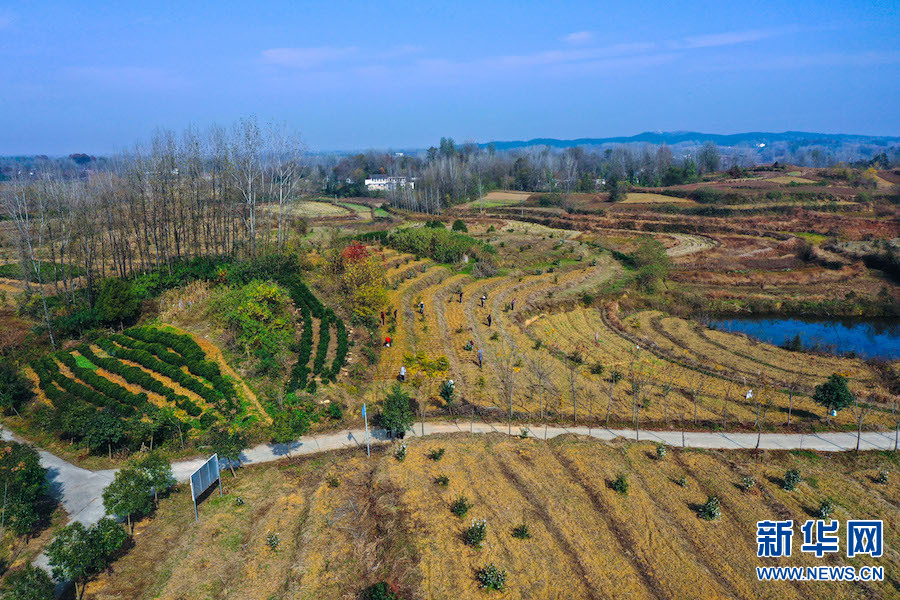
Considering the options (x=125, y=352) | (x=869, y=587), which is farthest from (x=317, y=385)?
(x=869, y=587)

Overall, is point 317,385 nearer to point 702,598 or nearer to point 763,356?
point 702,598

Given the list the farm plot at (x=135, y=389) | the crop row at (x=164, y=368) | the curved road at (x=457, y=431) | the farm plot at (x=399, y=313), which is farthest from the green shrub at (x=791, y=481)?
the crop row at (x=164, y=368)

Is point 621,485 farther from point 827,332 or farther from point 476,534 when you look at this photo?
point 827,332

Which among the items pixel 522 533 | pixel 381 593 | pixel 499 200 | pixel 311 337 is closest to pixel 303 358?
pixel 311 337

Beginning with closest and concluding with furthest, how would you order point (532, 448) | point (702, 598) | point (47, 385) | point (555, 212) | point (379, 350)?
point (702, 598)
point (532, 448)
point (47, 385)
point (379, 350)
point (555, 212)

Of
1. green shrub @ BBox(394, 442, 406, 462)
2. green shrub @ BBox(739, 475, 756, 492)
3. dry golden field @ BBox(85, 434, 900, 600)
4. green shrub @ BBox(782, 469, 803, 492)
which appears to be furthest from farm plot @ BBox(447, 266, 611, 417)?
green shrub @ BBox(782, 469, 803, 492)

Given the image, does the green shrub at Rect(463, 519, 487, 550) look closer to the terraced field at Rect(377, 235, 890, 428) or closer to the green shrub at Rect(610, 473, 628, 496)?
the green shrub at Rect(610, 473, 628, 496)

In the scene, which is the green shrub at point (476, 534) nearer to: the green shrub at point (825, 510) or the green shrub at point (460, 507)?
the green shrub at point (460, 507)
